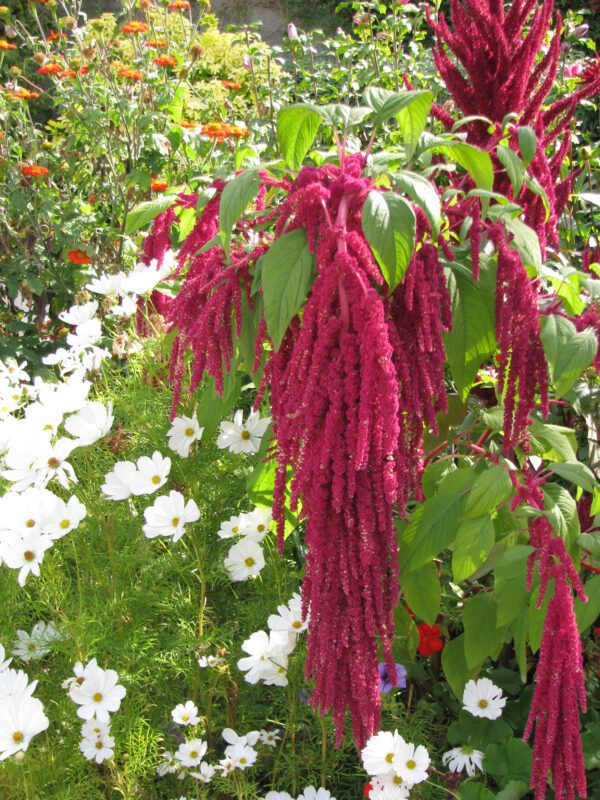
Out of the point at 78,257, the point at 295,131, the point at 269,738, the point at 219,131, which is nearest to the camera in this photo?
the point at 295,131

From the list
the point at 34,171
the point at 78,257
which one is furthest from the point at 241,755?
the point at 34,171

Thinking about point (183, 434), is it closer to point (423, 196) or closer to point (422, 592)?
point (422, 592)

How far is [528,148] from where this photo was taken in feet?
4.18

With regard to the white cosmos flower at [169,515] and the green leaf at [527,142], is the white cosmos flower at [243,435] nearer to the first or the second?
the white cosmos flower at [169,515]

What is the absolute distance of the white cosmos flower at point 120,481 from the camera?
1854 millimetres

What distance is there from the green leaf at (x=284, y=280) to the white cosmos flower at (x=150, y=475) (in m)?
0.75

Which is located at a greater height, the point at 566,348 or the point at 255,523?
the point at 255,523

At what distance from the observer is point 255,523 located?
1.88 m

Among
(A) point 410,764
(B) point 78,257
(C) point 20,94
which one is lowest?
(A) point 410,764

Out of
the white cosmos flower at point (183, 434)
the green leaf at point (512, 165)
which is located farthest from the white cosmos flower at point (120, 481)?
the green leaf at point (512, 165)

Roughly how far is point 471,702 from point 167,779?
0.69 m

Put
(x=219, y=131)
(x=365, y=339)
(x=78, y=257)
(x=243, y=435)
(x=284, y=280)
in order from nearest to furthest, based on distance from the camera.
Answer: (x=365, y=339)
(x=284, y=280)
(x=243, y=435)
(x=219, y=131)
(x=78, y=257)

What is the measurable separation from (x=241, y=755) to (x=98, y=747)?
265 mm

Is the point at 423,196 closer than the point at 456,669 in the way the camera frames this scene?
Yes
